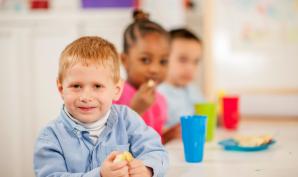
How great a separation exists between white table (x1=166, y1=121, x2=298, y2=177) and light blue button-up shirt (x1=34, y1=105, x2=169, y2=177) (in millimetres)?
83

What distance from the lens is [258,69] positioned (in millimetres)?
2691

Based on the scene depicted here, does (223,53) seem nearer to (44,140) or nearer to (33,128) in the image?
(33,128)

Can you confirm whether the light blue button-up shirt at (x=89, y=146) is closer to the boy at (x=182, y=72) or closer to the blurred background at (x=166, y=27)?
the boy at (x=182, y=72)

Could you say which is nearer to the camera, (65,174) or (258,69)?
(65,174)

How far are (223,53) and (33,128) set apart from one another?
1304 millimetres

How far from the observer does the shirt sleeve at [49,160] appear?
0.90 m

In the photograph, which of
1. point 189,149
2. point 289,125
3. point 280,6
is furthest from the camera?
point 280,6

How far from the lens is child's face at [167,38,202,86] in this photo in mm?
2088

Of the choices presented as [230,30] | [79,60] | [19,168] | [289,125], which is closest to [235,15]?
[230,30]

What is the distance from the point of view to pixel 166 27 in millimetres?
2545

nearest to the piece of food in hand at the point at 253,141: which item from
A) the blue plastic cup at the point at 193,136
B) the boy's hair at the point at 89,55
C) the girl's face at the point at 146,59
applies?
the blue plastic cup at the point at 193,136

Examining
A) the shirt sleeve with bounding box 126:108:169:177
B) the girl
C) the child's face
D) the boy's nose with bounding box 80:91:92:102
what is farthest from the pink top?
the boy's nose with bounding box 80:91:92:102

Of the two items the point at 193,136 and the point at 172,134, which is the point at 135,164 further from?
the point at 172,134

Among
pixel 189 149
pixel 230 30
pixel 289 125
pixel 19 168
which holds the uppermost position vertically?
pixel 230 30
